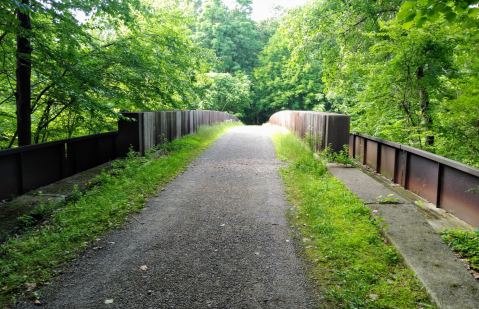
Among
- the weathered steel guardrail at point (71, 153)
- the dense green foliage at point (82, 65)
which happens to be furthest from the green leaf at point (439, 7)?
the weathered steel guardrail at point (71, 153)

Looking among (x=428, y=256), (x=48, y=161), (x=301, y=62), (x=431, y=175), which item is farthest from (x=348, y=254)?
(x=301, y=62)

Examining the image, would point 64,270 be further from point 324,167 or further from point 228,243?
point 324,167

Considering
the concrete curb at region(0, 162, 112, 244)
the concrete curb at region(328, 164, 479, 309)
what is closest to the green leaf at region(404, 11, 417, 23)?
the concrete curb at region(328, 164, 479, 309)

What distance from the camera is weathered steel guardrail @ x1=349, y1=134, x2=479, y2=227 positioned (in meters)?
5.35

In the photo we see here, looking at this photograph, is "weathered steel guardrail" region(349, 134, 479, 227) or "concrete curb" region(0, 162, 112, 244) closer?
"concrete curb" region(0, 162, 112, 244)

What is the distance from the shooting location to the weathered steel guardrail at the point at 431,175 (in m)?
5.35

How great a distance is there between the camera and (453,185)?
19.0 feet

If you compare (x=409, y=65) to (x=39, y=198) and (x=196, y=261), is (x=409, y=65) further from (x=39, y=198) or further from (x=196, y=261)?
(x=39, y=198)

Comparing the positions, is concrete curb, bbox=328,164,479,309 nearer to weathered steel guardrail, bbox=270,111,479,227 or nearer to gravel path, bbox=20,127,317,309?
weathered steel guardrail, bbox=270,111,479,227

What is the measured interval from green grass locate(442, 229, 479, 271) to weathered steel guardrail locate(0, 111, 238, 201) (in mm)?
6643

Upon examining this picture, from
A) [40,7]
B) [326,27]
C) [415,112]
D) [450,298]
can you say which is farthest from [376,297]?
[326,27]

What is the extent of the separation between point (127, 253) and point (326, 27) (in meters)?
12.5

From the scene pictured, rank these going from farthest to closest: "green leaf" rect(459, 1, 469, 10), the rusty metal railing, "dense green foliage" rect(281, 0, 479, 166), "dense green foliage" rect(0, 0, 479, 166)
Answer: "dense green foliage" rect(281, 0, 479, 166)
"dense green foliage" rect(0, 0, 479, 166)
the rusty metal railing
"green leaf" rect(459, 1, 469, 10)

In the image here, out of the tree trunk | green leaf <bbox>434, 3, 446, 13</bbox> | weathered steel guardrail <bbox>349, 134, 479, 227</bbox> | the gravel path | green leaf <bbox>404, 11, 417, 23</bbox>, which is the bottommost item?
the gravel path
